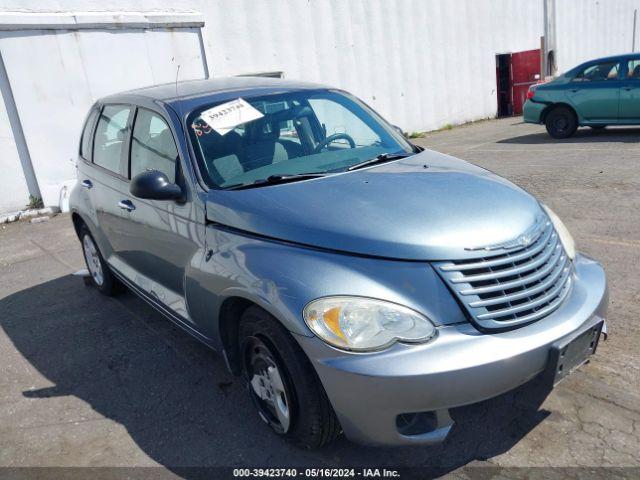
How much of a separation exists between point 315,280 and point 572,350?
3.85 feet

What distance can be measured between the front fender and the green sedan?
1005 cm

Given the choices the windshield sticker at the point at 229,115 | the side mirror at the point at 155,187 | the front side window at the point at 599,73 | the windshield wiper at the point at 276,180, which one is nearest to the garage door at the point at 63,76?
the windshield sticker at the point at 229,115

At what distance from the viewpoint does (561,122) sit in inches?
450

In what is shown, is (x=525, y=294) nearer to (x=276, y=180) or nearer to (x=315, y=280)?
(x=315, y=280)

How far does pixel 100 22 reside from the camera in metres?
9.38

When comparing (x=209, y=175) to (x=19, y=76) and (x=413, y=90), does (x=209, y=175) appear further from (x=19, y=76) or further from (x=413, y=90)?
(x=413, y=90)

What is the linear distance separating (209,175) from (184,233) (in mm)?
359

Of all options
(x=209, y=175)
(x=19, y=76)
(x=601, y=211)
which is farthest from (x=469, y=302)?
(x=19, y=76)

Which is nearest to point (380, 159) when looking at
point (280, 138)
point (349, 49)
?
point (280, 138)

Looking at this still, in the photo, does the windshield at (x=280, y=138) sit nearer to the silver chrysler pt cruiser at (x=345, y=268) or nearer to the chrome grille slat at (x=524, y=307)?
the silver chrysler pt cruiser at (x=345, y=268)

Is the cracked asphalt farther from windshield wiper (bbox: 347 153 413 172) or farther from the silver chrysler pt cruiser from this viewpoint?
windshield wiper (bbox: 347 153 413 172)

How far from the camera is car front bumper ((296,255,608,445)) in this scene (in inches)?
86.4

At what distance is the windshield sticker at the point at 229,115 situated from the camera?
340cm

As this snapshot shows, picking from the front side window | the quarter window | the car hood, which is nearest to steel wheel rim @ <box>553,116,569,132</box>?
the front side window
